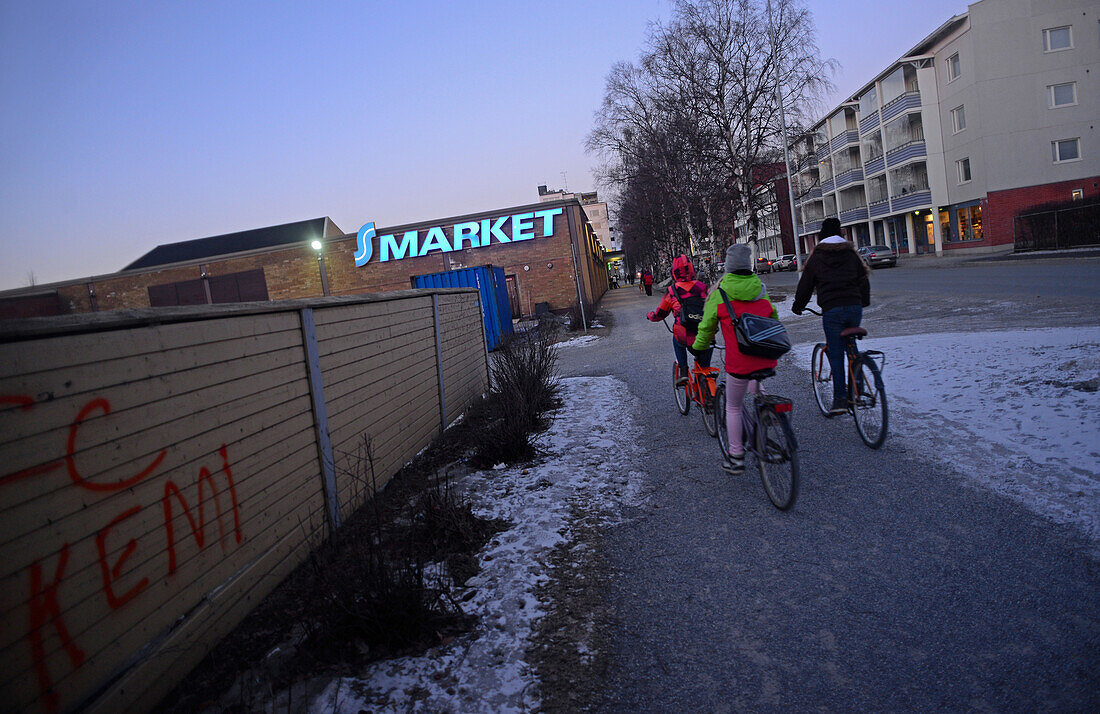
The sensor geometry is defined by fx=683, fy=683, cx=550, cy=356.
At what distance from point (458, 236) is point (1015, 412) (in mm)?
29573

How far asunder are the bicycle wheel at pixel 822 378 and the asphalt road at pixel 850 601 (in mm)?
1206

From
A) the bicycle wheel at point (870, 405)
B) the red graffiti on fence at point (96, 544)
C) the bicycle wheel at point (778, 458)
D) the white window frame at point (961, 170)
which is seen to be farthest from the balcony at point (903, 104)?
the red graffiti on fence at point (96, 544)

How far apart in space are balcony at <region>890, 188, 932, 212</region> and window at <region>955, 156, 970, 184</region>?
9.81 ft

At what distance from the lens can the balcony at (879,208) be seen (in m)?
52.3

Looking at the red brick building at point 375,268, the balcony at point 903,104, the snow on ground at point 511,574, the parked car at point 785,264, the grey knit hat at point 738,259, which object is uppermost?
the balcony at point 903,104

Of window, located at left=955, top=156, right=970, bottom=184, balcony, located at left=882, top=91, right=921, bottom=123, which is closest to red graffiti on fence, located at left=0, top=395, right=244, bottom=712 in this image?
window, located at left=955, top=156, right=970, bottom=184

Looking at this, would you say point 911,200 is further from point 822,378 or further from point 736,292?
point 736,292

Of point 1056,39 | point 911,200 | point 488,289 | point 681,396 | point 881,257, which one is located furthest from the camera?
point 911,200

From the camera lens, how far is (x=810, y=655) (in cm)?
295

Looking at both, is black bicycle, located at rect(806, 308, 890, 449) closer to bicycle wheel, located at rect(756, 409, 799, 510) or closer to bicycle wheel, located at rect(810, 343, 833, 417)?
bicycle wheel, located at rect(810, 343, 833, 417)

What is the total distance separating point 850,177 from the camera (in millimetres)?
57969

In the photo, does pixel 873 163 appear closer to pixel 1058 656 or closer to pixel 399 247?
pixel 399 247

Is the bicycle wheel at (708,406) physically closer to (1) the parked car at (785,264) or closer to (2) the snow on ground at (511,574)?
(2) the snow on ground at (511,574)

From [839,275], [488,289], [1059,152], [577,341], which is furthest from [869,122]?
[839,275]
